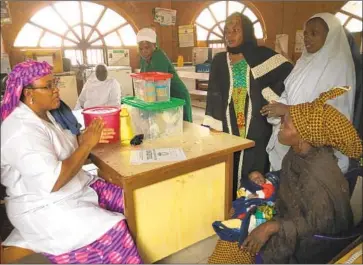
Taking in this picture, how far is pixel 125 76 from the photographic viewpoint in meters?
2.25

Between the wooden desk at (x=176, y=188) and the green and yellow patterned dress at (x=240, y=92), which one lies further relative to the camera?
the green and yellow patterned dress at (x=240, y=92)

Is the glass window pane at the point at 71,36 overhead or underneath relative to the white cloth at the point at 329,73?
overhead

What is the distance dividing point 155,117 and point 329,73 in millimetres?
901

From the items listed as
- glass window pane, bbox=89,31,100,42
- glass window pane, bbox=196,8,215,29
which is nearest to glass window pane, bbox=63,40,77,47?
glass window pane, bbox=89,31,100,42

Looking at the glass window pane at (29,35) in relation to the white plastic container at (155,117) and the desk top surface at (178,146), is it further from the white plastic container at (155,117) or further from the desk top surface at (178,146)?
the desk top surface at (178,146)

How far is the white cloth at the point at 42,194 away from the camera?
3.20 feet

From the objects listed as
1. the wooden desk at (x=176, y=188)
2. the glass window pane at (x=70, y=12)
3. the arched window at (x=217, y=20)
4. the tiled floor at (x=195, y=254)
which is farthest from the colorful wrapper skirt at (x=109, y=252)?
the glass window pane at (x=70, y=12)

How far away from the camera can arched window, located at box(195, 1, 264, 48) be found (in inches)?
67.9

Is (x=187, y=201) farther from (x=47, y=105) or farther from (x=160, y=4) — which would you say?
(x=160, y=4)

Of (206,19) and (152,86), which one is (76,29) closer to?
(206,19)

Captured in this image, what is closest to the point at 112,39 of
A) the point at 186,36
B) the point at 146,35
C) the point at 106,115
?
the point at 186,36

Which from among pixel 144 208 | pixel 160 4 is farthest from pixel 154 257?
pixel 160 4

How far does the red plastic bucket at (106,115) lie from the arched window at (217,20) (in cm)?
78

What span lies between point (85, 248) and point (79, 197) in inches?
7.4
